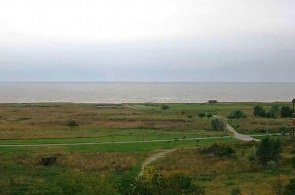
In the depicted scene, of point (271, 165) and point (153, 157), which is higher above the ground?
point (271, 165)

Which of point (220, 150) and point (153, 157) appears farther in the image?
point (220, 150)

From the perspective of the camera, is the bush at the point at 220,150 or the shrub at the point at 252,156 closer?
the shrub at the point at 252,156

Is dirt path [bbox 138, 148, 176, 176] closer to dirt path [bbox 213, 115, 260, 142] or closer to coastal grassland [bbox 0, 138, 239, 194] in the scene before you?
coastal grassland [bbox 0, 138, 239, 194]

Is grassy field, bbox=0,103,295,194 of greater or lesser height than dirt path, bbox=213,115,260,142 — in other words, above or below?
below

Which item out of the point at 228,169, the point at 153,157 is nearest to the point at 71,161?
the point at 153,157

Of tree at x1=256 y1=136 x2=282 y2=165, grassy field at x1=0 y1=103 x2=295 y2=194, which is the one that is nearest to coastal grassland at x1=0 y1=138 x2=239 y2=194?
grassy field at x1=0 y1=103 x2=295 y2=194

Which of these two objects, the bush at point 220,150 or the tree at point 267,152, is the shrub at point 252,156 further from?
the bush at point 220,150

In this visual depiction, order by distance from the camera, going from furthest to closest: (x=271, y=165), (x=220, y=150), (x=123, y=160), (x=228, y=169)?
1. (x=220, y=150)
2. (x=123, y=160)
3. (x=271, y=165)
4. (x=228, y=169)

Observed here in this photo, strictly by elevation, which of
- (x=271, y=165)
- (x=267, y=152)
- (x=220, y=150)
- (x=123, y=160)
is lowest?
(x=123, y=160)

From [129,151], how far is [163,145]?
5.62 meters

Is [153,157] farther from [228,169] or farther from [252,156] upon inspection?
[252,156]

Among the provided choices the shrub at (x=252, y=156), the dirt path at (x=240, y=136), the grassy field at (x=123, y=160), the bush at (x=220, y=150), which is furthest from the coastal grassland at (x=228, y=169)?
the dirt path at (x=240, y=136)

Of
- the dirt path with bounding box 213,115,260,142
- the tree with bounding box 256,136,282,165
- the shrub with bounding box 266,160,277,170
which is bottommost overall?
the shrub with bounding box 266,160,277,170

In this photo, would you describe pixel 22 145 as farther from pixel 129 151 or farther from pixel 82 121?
pixel 82 121
